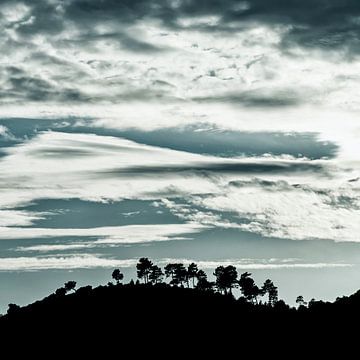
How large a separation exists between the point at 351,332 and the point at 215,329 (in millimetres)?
38461

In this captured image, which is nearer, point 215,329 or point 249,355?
point 249,355

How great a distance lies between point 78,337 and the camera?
198 m

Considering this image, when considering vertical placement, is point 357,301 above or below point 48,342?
above

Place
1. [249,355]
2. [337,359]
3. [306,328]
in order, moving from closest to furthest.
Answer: [337,359]
[249,355]
[306,328]

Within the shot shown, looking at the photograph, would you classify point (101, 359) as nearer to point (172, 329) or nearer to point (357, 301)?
point (172, 329)

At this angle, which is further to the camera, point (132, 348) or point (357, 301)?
point (357, 301)

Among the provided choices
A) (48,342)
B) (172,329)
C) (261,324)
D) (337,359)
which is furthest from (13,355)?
(337,359)

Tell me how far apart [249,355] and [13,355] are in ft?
216

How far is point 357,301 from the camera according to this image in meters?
199

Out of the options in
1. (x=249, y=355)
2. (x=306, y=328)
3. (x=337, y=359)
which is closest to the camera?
(x=337, y=359)

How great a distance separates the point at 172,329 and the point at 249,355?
30164 mm

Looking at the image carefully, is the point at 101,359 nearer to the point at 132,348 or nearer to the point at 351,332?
the point at 132,348

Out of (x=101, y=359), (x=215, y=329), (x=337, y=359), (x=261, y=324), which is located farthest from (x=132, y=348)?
(x=337, y=359)

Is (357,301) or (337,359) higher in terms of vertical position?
(357,301)
